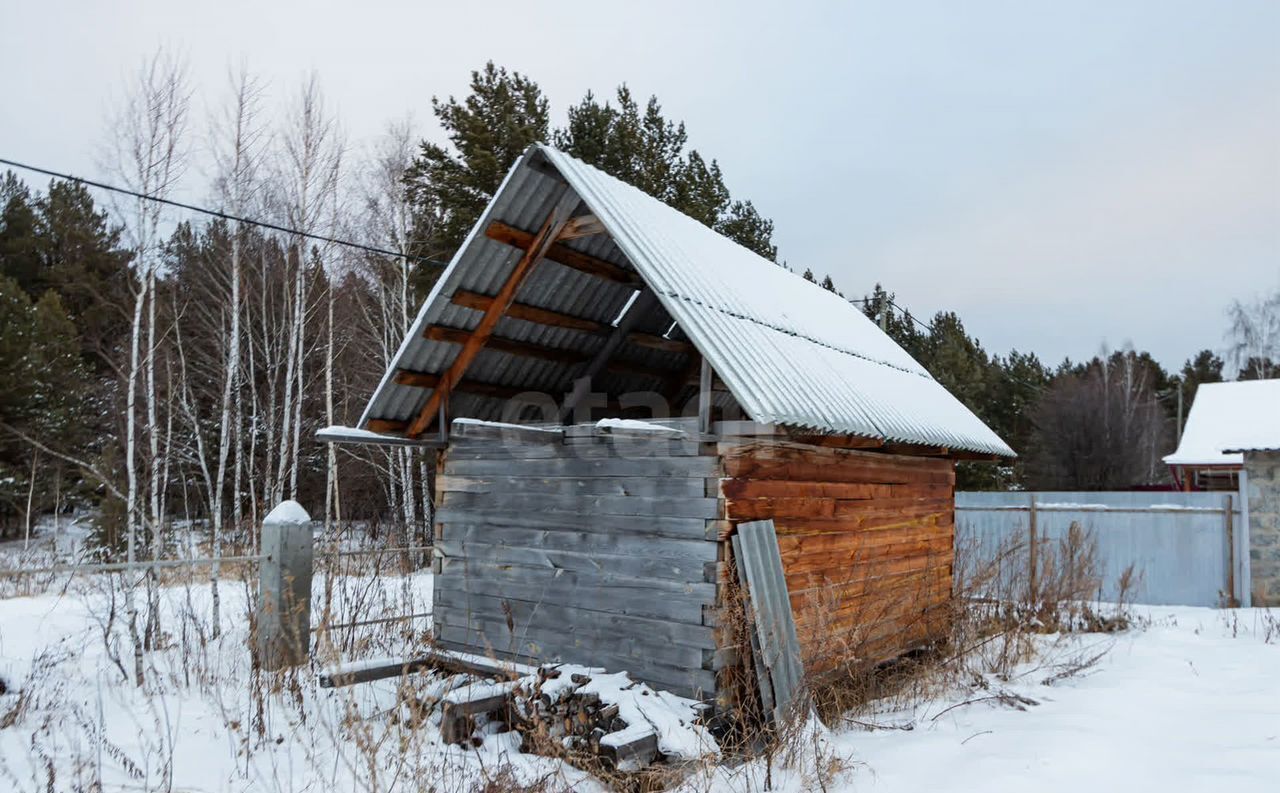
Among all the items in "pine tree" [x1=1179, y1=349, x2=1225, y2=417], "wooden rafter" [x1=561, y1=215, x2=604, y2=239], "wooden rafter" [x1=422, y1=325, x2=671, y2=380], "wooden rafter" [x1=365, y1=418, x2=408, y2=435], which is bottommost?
"wooden rafter" [x1=365, y1=418, x2=408, y2=435]

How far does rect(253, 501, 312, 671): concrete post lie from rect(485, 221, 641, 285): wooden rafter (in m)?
2.93

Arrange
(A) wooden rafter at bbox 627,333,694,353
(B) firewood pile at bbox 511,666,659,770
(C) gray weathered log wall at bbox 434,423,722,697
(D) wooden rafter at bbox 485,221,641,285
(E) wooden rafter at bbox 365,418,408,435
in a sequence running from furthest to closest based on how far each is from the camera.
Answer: (A) wooden rafter at bbox 627,333,694,353 < (E) wooden rafter at bbox 365,418,408,435 < (D) wooden rafter at bbox 485,221,641,285 < (C) gray weathered log wall at bbox 434,423,722,697 < (B) firewood pile at bbox 511,666,659,770

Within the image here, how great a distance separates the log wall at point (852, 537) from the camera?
679cm

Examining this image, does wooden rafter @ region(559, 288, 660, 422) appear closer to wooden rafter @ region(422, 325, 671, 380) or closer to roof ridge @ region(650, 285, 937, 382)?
wooden rafter @ region(422, 325, 671, 380)

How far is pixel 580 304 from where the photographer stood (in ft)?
27.6

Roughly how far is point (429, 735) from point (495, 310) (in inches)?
140

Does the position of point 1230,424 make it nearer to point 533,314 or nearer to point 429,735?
point 533,314

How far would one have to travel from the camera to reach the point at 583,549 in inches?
279

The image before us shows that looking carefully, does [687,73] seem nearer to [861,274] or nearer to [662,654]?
[861,274]

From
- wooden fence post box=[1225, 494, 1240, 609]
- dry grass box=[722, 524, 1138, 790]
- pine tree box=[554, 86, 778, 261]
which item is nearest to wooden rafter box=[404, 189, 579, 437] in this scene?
dry grass box=[722, 524, 1138, 790]

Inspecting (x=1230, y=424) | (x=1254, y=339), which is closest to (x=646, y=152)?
(x=1230, y=424)

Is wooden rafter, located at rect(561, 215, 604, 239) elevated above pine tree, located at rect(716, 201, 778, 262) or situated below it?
below

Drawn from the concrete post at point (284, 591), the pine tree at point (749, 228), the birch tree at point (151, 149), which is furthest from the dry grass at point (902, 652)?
the pine tree at point (749, 228)

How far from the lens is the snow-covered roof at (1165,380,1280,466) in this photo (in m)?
13.6
